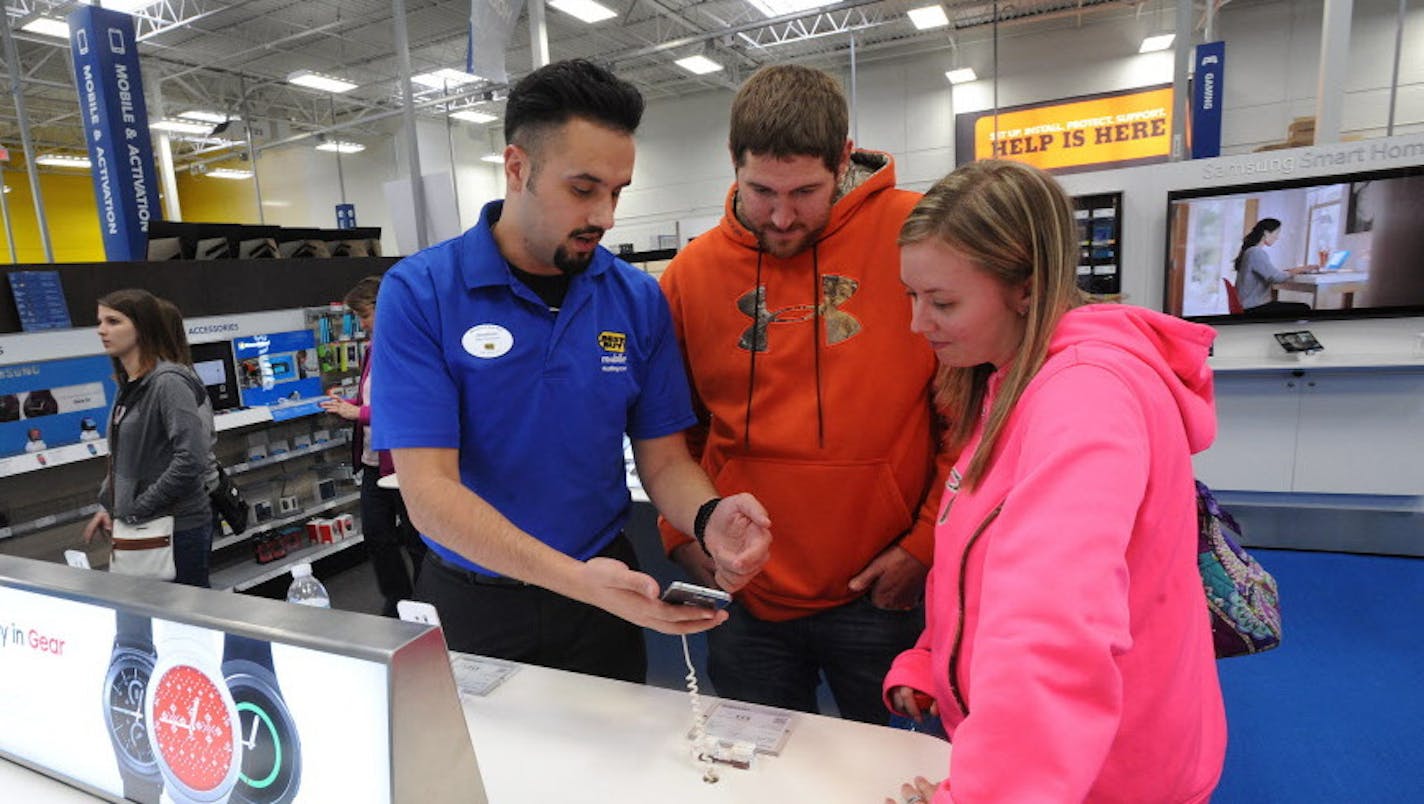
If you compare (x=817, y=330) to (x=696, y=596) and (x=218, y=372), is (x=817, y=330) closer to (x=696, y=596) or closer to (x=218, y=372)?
(x=696, y=596)

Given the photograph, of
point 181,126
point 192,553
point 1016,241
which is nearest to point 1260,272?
point 1016,241

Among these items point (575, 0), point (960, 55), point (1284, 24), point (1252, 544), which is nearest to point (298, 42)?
point (575, 0)

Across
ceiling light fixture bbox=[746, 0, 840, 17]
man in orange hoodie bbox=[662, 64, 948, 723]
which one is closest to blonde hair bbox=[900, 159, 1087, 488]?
man in orange hoodie bbox=[662, 64, 948, 723]

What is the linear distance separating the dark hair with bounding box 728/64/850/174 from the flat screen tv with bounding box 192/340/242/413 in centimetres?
423

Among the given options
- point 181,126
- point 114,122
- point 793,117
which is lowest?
point 793,117

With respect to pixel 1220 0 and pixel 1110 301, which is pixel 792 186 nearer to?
pixel 1110 301

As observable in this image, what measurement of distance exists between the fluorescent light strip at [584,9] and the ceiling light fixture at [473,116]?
239 inches

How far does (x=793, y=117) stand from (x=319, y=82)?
44.3 ft

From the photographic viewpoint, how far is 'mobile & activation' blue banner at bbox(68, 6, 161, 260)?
4.64m

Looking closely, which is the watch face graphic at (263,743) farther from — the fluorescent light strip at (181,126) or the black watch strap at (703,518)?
the fluorescent light strip at (181,126)

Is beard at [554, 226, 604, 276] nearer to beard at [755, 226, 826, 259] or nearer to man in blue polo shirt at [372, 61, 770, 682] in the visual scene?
man in blue polo shirt at [372, 61, 770, 682]

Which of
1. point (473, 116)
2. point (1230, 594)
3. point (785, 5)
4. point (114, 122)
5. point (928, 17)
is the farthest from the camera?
point (473, 116)

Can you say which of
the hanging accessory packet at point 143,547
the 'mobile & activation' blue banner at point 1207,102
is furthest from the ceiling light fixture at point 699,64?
the hanging accessory packet at point 143,547

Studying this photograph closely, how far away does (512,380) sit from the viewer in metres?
1.45
